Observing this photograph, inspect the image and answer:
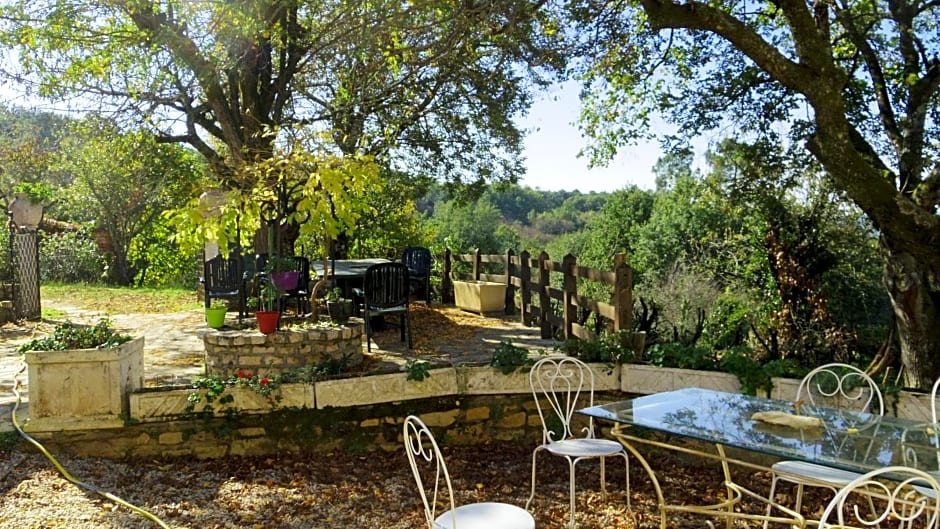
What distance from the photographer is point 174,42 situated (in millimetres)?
6730

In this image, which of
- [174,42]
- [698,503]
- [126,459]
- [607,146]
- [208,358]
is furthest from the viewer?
[607,146]

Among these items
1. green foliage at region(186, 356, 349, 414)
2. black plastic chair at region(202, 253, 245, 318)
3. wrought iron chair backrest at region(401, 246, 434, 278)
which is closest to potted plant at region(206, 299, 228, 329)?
black plastic chair at region(202, 253, 245, 318)

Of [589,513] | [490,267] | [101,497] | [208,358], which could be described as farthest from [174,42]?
[490,267]

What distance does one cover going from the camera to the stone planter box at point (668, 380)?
4.72 m

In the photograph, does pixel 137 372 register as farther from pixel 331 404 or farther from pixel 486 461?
pixel 486 461

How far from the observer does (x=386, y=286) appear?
21.6 feet

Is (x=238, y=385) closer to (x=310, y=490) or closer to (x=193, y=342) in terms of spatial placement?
(x=310, y=490)

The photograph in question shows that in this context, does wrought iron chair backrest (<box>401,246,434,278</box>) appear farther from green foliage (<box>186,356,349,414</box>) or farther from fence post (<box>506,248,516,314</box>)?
green foliage (<box>186,356,349,414</box>)

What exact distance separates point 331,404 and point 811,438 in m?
3.02

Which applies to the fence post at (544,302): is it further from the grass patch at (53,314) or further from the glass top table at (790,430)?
the grass patch at (53,314)

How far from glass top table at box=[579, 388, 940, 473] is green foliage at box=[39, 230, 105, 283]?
15.5 metres

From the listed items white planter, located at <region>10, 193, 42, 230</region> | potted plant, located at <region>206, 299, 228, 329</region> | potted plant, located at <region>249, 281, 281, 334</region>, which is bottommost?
potted plant, located at <region>206, 299, 228, 329</region>

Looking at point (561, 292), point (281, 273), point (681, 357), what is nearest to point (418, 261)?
point (561, 292)

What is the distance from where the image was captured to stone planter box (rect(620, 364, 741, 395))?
4.72 meters
